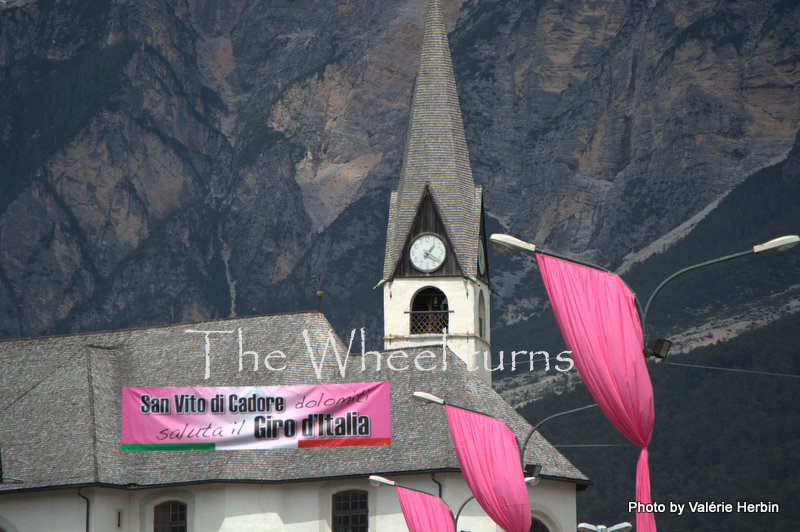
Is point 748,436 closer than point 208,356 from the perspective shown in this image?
No

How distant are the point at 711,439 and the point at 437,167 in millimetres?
68878

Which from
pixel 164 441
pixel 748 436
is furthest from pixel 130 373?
pixel 748 436

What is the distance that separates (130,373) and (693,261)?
130 meters

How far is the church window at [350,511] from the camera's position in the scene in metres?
48.0

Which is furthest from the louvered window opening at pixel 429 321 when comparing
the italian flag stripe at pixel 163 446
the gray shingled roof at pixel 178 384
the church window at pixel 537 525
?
the italian flag stripe at pixel 163 446

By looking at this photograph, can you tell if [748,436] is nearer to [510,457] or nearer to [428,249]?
[428,249]

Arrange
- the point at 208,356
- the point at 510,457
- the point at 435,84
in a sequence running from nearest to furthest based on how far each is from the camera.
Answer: the point at 510,457
the point at 208,356
the point at 435,84

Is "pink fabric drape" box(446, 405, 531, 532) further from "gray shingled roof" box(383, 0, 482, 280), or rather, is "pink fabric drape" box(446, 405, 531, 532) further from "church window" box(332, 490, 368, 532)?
"gray shingled roof" box(383, 0, 482, 280)

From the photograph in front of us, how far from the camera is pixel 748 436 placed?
123250 millimetres

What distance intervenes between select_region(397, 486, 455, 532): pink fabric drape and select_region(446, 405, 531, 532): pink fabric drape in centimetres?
500

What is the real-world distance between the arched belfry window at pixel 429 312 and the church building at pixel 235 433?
6716 mm

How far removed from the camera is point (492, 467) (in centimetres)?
3522

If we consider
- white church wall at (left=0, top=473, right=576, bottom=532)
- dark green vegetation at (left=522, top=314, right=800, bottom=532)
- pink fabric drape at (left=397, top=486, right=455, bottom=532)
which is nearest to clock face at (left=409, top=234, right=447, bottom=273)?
white church wall at (left=0, top=473, right=576, bottom=532)

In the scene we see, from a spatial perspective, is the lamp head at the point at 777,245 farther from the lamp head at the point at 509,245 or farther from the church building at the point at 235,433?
the church building at the point at 235,433
